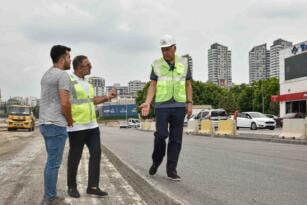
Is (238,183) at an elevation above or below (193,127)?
below

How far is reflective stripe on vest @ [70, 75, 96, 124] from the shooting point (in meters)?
6.23

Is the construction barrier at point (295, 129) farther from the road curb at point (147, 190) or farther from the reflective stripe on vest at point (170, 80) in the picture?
the reflective stripe on vest at point (170, 80)

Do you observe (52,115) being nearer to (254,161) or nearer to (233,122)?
(254,161)

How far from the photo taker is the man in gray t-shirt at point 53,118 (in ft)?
18.4

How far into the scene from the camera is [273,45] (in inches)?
5792

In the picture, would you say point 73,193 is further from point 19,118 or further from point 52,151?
point 19,118

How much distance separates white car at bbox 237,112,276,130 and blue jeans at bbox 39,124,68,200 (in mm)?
35777

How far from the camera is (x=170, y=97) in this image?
24.2 ft

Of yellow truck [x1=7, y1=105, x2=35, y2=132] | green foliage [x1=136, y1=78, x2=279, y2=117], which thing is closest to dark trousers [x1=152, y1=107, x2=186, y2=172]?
yellow truck [x1=7, y1=105, x2=35, y2=132]

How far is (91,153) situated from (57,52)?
56.0 inches

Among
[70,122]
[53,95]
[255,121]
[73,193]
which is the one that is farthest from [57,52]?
[255,121]

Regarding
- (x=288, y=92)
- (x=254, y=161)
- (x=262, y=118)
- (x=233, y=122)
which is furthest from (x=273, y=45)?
(x=254, y=161)

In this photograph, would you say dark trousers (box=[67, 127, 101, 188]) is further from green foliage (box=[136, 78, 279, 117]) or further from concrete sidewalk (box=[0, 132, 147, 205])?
green foliage (box=[136, 78, 279, 117])

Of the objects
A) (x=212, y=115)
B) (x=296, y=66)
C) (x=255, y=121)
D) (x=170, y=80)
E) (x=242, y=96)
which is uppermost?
(x=296, y=66)
